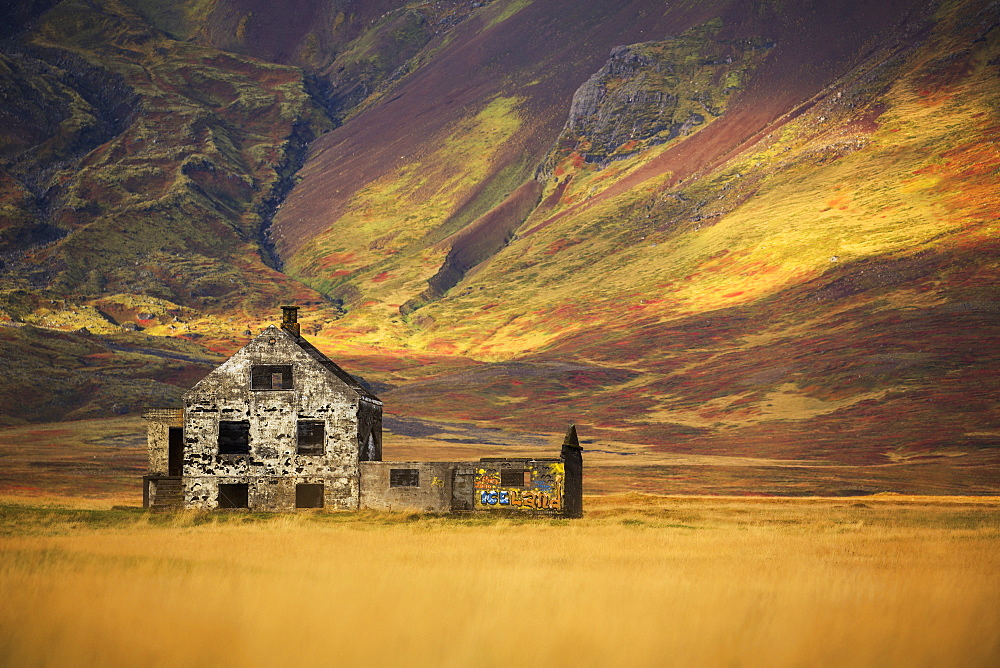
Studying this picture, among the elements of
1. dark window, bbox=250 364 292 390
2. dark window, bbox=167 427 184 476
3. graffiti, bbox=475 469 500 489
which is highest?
dark window, bbox=250 364 292 390

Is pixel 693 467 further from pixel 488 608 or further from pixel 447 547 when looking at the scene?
pixel 488 608

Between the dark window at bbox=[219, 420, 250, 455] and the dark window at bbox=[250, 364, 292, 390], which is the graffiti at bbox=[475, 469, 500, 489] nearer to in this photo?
the dark window at bbox=[250, 364, 292, 390]

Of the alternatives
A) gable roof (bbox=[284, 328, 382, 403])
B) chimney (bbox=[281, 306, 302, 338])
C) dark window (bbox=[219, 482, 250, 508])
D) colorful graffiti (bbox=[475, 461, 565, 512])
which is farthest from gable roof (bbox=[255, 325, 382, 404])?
colorful graffiti (bbox=[475, 461, 565, 512])

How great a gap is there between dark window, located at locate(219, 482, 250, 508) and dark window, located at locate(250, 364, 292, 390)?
15.4 ft

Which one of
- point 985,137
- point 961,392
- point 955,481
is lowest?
point 955,481

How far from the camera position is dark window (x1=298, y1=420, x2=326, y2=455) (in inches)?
1848

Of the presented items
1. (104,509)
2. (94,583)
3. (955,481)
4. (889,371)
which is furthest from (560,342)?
(94,583)

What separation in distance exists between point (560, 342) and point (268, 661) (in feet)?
598

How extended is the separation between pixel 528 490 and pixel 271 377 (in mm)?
13577

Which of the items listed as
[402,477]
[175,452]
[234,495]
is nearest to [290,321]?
[175,452]

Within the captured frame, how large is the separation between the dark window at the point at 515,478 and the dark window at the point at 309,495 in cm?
890

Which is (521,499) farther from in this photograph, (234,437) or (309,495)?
(234,437)

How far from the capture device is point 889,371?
137m

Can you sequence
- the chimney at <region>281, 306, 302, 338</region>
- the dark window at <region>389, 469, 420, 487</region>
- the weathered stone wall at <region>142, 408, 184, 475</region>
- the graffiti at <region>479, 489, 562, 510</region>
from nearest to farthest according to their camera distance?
the graffiti at <region>479, 489, 562, 510</region> → the dark window at <region>389, 469, 420, 487</region> → the weathered stone wall at <region>142, 408, 184, 475</region> → the chimney at <region>281, 306, 302, 338</region>
